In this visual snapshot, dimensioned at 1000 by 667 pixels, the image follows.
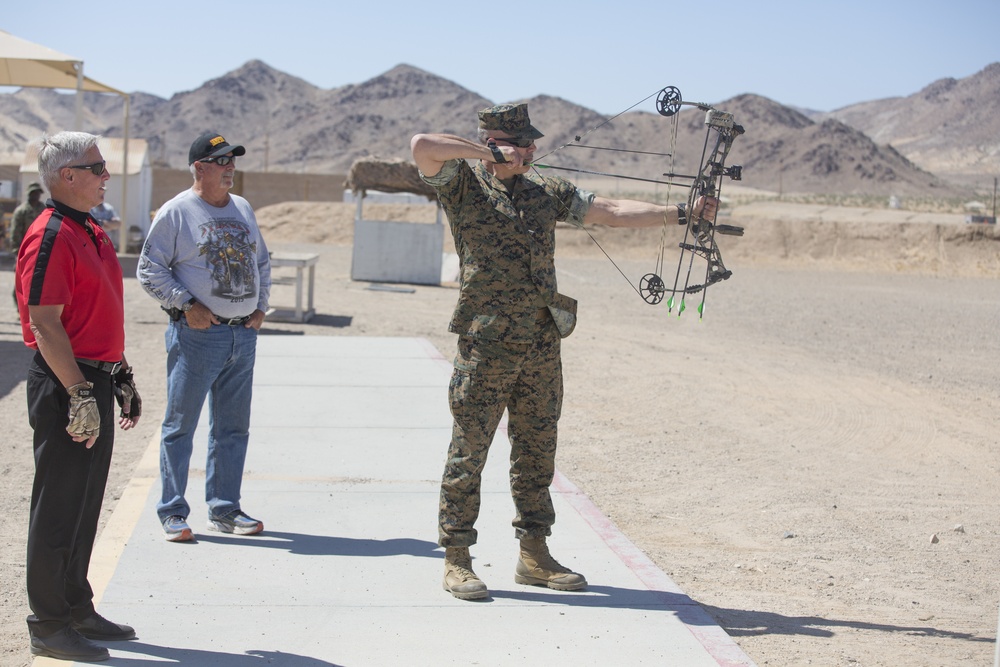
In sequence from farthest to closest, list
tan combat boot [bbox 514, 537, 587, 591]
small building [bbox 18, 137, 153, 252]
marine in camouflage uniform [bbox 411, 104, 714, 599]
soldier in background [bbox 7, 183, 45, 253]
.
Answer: small building [bbox 18, 137, 153, 252]
soldier in background [bbox 7, 183, 45, 253]
tan combat boot [bbox 514, 537, 587, 591]
marine in camouflage uniform [bbox 411, 104, 714, 599]

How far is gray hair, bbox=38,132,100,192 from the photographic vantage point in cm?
358

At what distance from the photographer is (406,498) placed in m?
5.84

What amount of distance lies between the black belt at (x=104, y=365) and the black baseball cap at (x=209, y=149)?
135 centimetres

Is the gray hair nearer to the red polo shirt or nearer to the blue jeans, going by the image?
the red polo shirt

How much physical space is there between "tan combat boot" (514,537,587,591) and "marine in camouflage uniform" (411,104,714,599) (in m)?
0.01

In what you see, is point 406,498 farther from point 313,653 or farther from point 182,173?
point 182,173

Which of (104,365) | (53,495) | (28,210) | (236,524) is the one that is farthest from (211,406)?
(28,210)

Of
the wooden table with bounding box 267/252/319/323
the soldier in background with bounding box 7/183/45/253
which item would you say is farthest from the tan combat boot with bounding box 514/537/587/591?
the soldier in background with bounding box 7/183/45/253

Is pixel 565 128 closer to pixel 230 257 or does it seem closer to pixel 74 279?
pixel 230 257

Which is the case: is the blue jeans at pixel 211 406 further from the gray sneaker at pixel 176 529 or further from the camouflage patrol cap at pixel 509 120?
the camouflage patrol cap at pixel 509 120

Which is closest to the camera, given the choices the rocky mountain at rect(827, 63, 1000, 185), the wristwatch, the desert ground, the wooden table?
the wristwatch

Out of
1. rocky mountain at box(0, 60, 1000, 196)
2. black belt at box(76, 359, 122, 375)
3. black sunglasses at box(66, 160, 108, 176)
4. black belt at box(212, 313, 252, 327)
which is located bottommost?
black belt at box(76, 359, 122, 375)

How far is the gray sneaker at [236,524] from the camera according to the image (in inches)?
199

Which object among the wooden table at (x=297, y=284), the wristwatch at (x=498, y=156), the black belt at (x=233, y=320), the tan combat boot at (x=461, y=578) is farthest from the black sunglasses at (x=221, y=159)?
the wooden table at (x=297, y=284)
